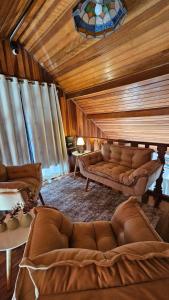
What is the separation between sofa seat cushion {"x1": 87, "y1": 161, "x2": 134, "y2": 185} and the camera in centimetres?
226

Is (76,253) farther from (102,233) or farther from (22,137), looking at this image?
(22,137)

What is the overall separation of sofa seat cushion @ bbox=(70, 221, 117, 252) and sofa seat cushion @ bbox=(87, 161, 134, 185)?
0.95 metres

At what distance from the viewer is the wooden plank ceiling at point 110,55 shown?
1.73 m

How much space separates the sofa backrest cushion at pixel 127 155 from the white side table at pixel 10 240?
5.83 feet

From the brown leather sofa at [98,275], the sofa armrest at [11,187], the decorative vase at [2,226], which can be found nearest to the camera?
the brown leather sofa at [98,275]

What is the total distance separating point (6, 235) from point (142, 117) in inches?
115

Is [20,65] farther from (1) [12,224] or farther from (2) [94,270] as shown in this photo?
(2) [94,270]

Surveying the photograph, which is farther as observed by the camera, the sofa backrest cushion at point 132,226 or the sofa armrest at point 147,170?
the sofa armrest at point 147,170

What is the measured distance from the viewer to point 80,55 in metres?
2.50

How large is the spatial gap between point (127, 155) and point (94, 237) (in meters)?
1.63

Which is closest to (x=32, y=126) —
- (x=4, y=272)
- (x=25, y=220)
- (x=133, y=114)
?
(x=133, y=114)

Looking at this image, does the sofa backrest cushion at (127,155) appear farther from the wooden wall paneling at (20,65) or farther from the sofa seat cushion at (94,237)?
the wooden wall paneling at (20,65)

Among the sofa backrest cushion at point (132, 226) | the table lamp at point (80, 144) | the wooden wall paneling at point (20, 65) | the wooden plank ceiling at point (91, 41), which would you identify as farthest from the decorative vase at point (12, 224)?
the wooden wall paneling at point (20, 65)

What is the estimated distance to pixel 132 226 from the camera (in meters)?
1.01
